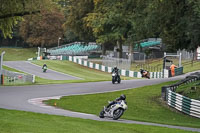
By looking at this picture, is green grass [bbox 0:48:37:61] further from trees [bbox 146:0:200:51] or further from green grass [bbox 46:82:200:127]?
green grass [bbox 46:82:200:127]

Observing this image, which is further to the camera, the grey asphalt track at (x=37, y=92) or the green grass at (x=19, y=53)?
the green grass at (x=19, y=53)

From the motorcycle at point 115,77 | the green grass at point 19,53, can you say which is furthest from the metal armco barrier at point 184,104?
the green grass at point 19,53

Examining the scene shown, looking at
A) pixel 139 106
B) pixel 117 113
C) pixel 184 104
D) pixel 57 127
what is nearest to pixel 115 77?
pixel 139 106

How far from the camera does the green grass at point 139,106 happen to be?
20.5 m

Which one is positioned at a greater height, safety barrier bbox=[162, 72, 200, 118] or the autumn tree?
the autumn tree

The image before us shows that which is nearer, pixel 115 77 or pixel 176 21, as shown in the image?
pixel 176 21

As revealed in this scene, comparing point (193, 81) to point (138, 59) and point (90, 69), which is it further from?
point (138, 59)

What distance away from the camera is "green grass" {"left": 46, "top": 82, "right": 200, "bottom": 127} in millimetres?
20528

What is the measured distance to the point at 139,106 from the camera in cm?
2367

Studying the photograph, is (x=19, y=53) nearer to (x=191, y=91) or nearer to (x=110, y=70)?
(x=110, y=70)

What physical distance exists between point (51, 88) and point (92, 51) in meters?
60.8

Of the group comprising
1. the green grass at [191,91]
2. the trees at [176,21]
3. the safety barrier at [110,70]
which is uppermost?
the trees at [176,21]

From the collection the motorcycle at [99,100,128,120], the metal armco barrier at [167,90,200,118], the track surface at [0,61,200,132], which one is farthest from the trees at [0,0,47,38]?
the metal armco barrier at [167,90,200,118]

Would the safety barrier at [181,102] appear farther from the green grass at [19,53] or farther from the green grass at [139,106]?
the green grass at [19,53]
